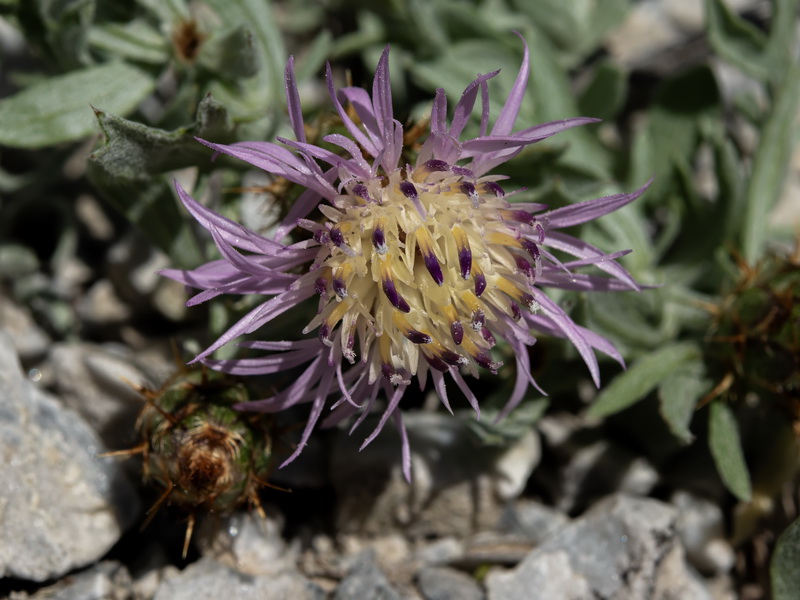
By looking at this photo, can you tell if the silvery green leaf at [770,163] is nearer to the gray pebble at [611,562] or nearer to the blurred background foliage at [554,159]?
the blurred background foliage at [554,159]

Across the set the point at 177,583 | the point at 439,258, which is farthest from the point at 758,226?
the point at 177,583

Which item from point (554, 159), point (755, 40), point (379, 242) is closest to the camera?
point (379, 242)

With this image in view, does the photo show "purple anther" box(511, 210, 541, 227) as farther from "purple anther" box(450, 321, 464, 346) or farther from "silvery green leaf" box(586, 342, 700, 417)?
"silvery green leaf" box(586, 342, 700, 417)

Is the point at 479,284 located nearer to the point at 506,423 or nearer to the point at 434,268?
the point at 434,268

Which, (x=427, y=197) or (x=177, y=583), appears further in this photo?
(x=177, y=583)

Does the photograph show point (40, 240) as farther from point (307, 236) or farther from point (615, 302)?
point (615, 302)

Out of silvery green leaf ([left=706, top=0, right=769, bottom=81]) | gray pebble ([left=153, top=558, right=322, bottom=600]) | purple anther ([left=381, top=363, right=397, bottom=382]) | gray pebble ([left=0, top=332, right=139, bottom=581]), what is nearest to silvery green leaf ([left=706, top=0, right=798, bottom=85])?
silvery green leaf ([left=706, top=0, right=769, bottom=81])

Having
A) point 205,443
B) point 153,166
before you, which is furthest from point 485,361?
point 153,166
